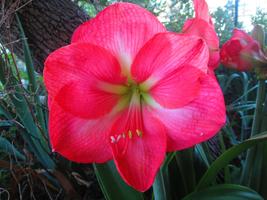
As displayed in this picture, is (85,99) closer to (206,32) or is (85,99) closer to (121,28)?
(121,28)

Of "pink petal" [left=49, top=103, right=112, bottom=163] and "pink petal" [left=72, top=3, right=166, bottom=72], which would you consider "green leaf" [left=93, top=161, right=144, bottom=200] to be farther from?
"pink petal" [left=72, top=3, right=166, bottom=72]

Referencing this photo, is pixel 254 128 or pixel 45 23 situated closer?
pixel 254 128

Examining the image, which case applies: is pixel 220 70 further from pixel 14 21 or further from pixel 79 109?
pixel 79 109

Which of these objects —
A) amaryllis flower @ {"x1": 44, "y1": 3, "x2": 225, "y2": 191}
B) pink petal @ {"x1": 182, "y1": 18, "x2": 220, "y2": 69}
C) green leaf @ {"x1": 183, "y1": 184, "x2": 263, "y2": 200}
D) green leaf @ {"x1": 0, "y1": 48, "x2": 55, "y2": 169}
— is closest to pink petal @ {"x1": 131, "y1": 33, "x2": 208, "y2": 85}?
amaryllis flower @ {"x1": 44, "y1": 3, "x2": 225, "y2": 191}

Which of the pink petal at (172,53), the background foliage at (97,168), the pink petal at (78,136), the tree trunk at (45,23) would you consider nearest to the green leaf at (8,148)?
the background foliage at (97,168)

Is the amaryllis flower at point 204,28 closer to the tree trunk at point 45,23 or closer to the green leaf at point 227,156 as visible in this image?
the green leaf at point 227,156

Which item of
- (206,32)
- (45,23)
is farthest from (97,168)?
(45,23)

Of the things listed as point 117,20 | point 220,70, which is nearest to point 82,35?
point 117,20
